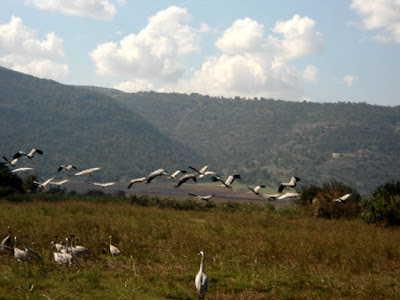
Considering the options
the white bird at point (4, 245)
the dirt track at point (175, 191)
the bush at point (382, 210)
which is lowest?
the dirt track at point (175, 191)

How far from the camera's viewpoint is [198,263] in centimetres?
1308

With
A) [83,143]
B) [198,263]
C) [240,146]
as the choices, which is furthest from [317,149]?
[198,263]

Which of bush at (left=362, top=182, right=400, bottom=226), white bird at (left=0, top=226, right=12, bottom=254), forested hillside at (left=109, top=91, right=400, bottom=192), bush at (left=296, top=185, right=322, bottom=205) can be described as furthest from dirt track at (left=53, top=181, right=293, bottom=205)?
white bird at (left=0, top=226, right=12, bottom=254)

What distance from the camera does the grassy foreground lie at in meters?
10.0

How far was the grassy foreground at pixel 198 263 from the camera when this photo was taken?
10008 millimetres

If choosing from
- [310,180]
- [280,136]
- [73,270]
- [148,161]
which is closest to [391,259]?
[73,270]

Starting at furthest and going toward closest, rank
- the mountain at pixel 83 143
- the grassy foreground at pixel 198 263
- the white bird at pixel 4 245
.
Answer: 1. the mountain at pixel 83 143
2. the white bird at pixel 4 245
3. the grassy foreground at pixel 198 263

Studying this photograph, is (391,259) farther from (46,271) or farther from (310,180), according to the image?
(310,180)

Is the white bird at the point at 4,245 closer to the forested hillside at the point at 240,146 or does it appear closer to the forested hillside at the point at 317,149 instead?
the forested hillside at the point at 240,146

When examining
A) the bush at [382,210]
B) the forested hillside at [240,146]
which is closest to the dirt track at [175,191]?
the forested hillside at [240,146]

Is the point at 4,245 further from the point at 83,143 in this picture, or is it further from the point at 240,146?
the point at 240,146

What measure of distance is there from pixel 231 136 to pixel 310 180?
6805 cm

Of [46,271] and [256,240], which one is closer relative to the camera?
[46,271]

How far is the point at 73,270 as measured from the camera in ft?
36.5
